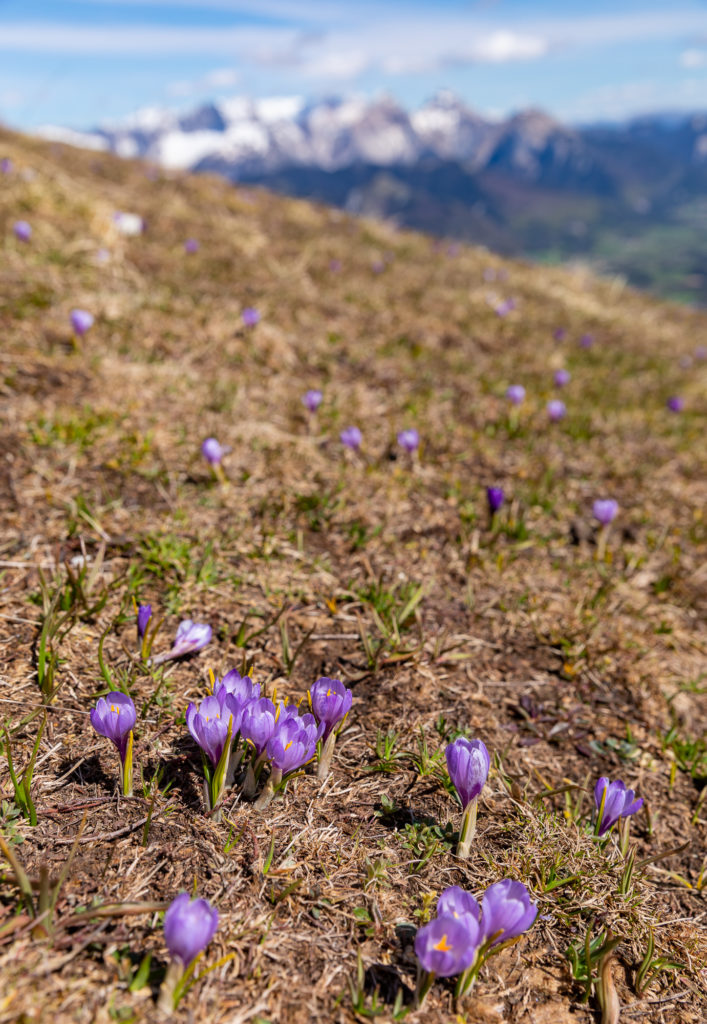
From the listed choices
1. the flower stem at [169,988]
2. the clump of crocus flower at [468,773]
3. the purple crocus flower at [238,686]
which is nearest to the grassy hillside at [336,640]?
the flower stem at [169,988]

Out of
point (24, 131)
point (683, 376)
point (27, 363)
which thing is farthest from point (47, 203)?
point (24, 131)

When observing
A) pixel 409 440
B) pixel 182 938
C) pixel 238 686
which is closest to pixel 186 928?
pixel 182 938

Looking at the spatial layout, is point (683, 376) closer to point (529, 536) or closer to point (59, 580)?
point (529, 536)

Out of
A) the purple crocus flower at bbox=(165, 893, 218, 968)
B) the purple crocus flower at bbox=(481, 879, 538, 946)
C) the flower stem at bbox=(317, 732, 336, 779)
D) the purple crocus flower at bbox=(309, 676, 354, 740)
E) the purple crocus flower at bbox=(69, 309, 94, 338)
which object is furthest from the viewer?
the purple crocus flower at bbox=(69, 309, 94, 338)

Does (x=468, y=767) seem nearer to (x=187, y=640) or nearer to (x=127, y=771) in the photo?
(x=127, y=771)

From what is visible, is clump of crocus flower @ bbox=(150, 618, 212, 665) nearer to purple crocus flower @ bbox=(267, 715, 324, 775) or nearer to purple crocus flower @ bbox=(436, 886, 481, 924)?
purple crocus flower @ bbox=(267, 715, 324, 775)

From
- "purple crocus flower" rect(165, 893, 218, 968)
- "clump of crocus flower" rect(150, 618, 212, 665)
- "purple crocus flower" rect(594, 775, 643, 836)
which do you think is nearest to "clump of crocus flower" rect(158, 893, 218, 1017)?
"purple crocus flower" rect(165, 893, 218, 968)

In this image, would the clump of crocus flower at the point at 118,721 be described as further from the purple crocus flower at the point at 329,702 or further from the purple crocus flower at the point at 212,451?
the purple crocus flower at the point at 212,451
